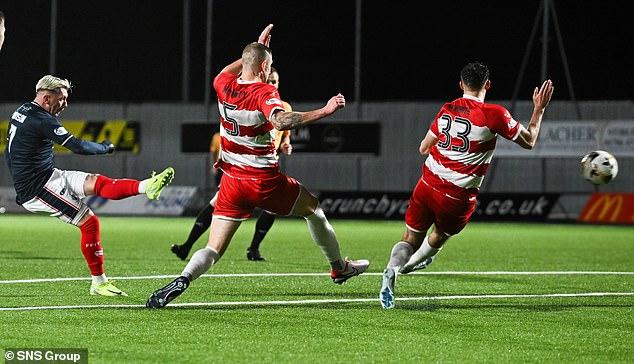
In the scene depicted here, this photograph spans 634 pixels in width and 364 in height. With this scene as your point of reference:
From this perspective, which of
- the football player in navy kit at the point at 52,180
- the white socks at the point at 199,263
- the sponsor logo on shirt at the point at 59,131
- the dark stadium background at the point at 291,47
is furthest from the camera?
the dark stadium background at the point at 291,47

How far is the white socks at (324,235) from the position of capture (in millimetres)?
9073

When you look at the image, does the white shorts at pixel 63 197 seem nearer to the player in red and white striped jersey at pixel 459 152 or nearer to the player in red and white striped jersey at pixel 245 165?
the player in red and white striped jersey at pixel 245 165

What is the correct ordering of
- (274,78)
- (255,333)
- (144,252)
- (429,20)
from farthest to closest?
1. (429,20)
2. (144,252)
3. (274,78)
4. (255,333)

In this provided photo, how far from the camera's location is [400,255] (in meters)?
9.20

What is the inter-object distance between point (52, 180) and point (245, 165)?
193 centimetres

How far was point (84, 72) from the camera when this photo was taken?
49.0 m

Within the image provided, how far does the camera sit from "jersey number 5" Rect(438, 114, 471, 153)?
9.12 m

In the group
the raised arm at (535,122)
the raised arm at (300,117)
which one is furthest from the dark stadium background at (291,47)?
the raised arm at (300,117)

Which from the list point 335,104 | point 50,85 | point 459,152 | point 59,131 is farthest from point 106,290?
point 459,152

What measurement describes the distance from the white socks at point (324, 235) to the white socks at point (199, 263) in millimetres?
902

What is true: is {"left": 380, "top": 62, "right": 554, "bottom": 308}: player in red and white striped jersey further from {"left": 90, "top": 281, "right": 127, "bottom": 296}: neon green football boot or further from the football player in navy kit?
{"left": 90, "top": 281, "right": 127, "bottom": 296}: neon green football boot

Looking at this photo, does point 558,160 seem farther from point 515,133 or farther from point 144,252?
point 515,133

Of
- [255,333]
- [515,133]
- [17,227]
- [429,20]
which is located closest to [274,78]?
[515,133]

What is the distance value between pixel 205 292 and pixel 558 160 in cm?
2580
